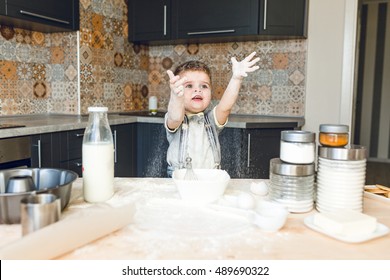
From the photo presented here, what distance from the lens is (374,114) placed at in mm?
6344

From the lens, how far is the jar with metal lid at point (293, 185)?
3.19 ft

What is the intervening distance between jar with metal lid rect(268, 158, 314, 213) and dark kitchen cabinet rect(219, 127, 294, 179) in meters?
1.71

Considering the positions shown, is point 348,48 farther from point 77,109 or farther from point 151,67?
point 77,109

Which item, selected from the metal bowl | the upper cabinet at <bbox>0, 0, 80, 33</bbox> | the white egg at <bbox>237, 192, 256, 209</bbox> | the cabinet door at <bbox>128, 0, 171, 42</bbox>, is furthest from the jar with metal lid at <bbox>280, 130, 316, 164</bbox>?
the cabinet door at <bbox>128, 0, 171, 42</bbox>

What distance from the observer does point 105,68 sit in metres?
3.30

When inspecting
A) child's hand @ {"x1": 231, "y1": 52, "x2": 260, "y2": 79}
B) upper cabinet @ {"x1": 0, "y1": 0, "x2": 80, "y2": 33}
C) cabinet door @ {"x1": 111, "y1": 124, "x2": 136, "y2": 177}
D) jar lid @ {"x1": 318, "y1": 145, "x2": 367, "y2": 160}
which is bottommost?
cabinet door @ {"x1": 111, "y1": 124, "x2": 136, "y2": 177}

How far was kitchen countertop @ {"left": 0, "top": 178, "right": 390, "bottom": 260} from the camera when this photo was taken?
758 mm

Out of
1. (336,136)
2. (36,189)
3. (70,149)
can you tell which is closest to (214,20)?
(70,149)

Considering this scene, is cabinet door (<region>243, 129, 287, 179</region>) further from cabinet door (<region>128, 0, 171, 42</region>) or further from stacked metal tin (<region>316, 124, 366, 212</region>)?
stacked metal tin (<region>316, 124, 366, 212</region>)

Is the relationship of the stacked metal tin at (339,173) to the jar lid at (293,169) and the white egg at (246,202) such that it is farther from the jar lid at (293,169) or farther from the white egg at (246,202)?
the white egg at (246,202)

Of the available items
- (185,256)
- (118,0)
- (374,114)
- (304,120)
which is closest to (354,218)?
(185,256)

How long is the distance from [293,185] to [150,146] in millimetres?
2185

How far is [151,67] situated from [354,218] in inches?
126

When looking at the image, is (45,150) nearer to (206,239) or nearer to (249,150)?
(249,150)
